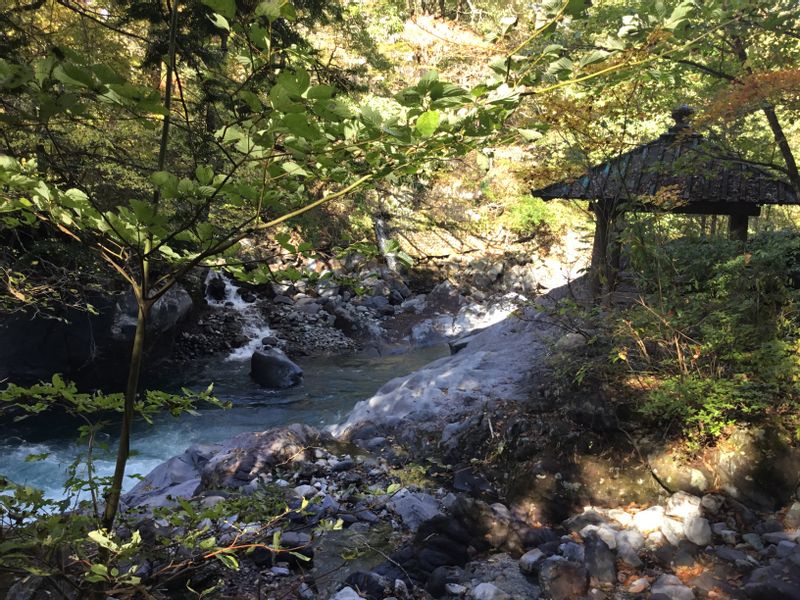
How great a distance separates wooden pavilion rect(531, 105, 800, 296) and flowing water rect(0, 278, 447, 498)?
509 centimetres

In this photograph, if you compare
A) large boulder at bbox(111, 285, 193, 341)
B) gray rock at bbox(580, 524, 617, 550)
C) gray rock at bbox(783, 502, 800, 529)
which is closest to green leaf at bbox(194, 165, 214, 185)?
gray rock at bbox(580, 524, 617, 550)

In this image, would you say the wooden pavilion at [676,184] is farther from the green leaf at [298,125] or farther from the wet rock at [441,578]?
the green leaf at [298,125]

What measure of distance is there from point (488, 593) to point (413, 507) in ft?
4.68

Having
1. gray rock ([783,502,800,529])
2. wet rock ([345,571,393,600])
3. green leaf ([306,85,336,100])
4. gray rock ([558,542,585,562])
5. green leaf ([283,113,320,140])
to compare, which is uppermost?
green leaf ([306,85,336,100])

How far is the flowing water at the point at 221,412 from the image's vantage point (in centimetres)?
721

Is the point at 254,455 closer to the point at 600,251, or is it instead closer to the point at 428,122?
the point at 600,251

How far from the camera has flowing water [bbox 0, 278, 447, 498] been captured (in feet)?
23.7

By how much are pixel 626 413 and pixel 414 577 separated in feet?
8.87

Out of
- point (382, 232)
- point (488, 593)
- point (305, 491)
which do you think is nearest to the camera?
point (488, 593)

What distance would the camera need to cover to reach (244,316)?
46.8ft

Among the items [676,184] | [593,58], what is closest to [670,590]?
[593,58]

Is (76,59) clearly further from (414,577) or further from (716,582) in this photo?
(716,582)

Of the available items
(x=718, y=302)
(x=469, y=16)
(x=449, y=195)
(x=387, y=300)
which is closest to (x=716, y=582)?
(x=718, y=302)

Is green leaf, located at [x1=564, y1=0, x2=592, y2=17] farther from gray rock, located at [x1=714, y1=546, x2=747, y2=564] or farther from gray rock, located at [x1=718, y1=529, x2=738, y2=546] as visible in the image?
gray rock, located at [x1=718, y1=529, x2=738, y2=546]
